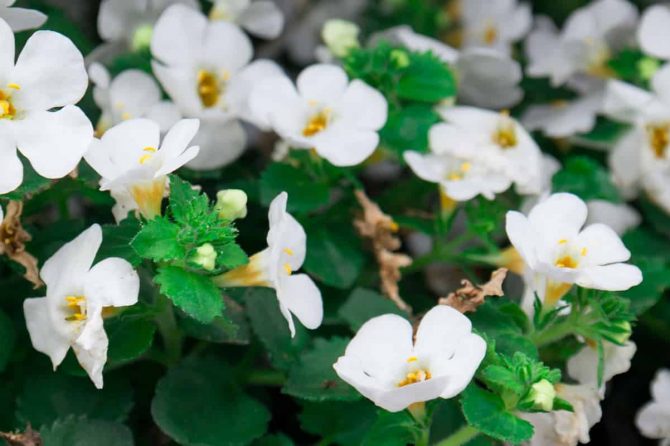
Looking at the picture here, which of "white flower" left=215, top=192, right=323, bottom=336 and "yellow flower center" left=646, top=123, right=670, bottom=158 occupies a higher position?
"white flower" left=215, top=192, right=323, bottom=336

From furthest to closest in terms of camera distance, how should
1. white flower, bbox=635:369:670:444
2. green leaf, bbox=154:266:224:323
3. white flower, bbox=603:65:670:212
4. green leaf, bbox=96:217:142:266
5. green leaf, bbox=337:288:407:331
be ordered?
white flower, bbox=603:65:670:212 < white flower, bbox=635:369:670:444 < green leaf, bbox=337:288:407:331 < green leaf, bbox=96:217:142:266 < green leaf, bbox=154:266:224:323

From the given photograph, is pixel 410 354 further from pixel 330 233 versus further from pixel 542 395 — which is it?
pixel 330 233

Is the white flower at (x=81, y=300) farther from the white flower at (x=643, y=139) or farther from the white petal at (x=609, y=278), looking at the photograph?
the white flower at (x=643, y=139)

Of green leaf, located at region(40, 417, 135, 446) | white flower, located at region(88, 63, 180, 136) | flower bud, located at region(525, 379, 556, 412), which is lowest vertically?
green leaf, located at region(40, 417, 135, 446)

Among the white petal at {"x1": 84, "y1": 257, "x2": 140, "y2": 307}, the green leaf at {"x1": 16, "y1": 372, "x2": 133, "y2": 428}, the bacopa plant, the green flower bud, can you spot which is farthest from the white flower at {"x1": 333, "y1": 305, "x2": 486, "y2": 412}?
the green flower bud

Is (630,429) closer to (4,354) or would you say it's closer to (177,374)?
(177,374)

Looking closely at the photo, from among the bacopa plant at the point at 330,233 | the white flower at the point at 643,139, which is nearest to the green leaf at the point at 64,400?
the bacopa plant at the point at 330,233

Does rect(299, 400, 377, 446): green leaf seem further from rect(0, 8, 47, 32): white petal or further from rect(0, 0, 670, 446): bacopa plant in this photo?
rect(0, 8, 47, 32): white petal
